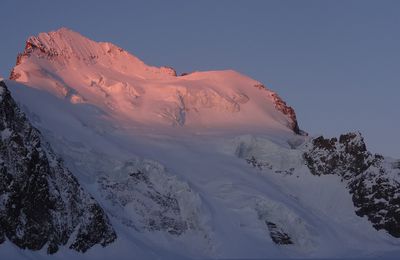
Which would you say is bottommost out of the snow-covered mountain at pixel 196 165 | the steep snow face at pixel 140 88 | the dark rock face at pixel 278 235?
the dark rock face at pixel 278 235

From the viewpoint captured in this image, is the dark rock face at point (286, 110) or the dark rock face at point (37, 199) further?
the dark rock face at point (286, 110)

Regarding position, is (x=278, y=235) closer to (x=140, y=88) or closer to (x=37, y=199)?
(x=37, y=199)

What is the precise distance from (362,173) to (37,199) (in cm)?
4021

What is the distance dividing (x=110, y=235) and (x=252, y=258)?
13053mm

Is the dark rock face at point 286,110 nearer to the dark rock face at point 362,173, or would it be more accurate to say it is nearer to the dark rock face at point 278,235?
the dark rock face at point 362,173

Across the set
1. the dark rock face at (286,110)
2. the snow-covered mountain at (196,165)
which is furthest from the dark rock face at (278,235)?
the dark rock face at (286,110)

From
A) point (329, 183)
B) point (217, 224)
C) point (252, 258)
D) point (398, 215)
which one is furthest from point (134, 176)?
point (398, 215)

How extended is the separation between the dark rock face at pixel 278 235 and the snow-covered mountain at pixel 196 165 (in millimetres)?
143

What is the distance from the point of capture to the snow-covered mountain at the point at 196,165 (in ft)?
214

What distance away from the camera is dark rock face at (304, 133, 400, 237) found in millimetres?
75938

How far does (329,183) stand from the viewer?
7988 cm

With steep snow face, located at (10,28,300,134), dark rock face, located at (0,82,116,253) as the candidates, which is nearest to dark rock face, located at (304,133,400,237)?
steep snow face, located at (10,28,300,134)

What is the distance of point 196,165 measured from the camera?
76.4 m

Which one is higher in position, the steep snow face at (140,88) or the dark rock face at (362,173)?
the steep snow face at (140,88)
